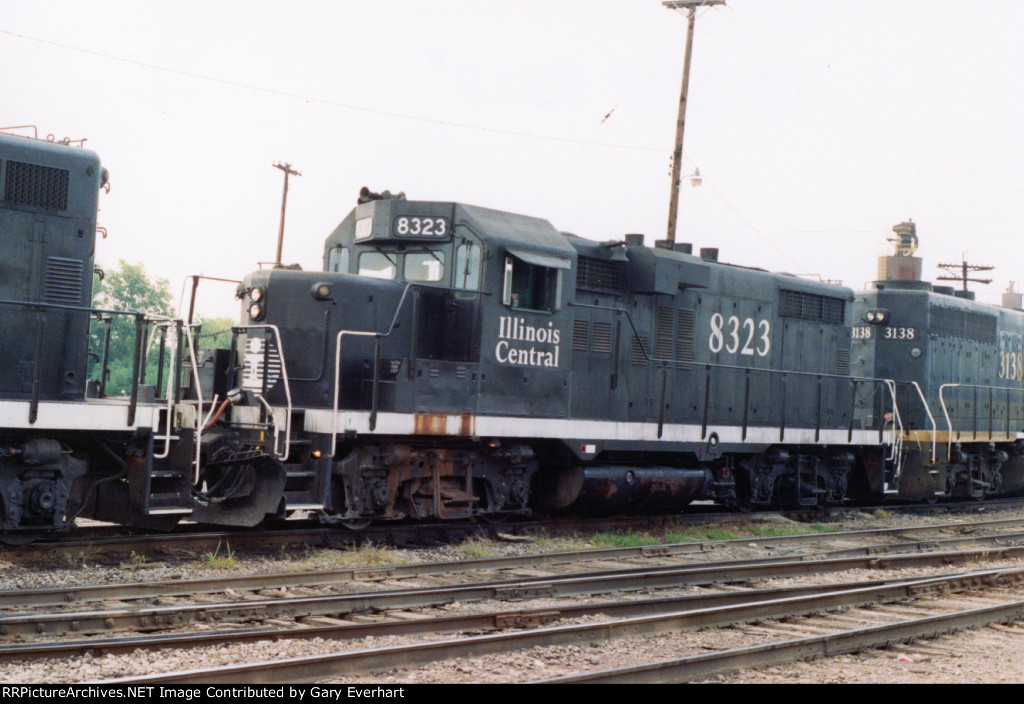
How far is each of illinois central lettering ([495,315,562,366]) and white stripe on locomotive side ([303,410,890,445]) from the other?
2.12 feet

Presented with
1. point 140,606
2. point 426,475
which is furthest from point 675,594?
point 140,606

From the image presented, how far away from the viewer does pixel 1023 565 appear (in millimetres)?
10844

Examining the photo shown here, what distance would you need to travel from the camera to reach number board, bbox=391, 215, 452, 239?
36.0ft

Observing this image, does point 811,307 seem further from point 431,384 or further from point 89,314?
point 89,314

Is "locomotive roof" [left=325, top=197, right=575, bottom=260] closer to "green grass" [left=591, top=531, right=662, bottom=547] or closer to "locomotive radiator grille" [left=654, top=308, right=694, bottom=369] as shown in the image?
"locomotive radiator grille" [left=654, top=308, right=694, bottom=369]

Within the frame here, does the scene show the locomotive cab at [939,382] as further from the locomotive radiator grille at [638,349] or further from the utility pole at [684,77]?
the locomotive radiator grille at [638,349]

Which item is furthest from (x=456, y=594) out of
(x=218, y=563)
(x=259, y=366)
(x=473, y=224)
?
(x=473, y=224)

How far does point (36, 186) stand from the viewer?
28.7 ft

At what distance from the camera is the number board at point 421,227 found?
11.0m

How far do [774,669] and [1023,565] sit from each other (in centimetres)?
623

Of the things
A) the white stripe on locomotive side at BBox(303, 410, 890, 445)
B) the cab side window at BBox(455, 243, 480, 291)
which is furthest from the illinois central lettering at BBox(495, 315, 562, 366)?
the white stripe on locomotive side at BBox(303, 410, 890, 445)

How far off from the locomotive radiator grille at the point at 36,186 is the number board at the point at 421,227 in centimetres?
337

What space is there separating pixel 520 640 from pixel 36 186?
576cm

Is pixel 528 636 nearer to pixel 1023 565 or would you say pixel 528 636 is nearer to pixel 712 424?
pixel 1023 565
